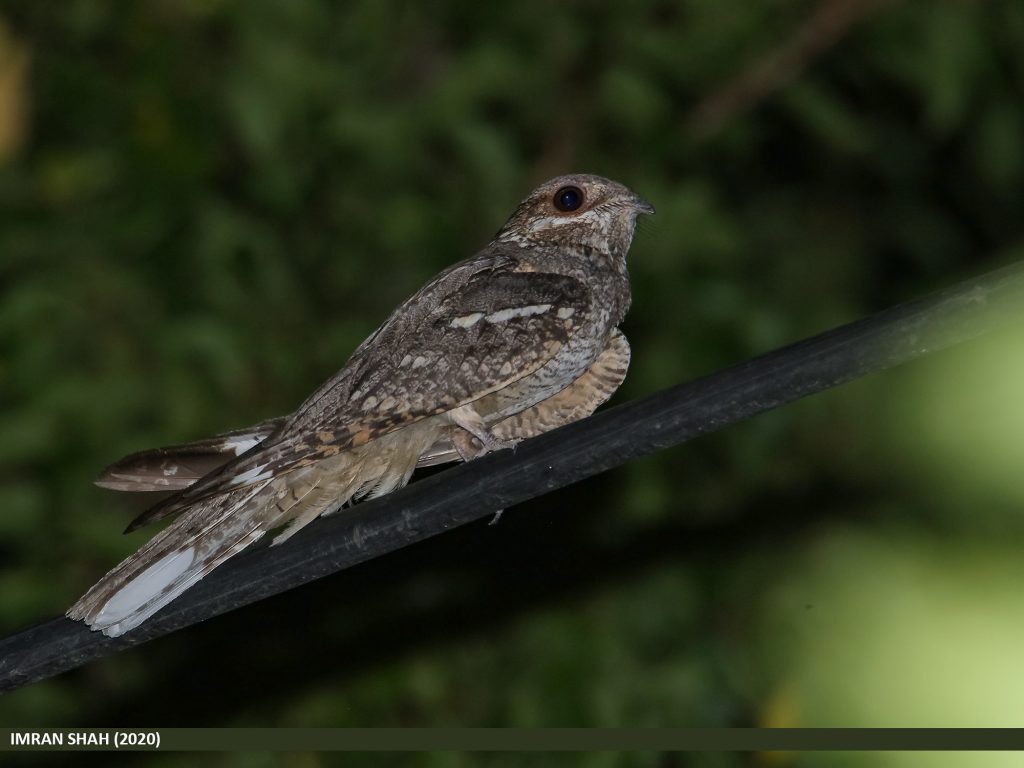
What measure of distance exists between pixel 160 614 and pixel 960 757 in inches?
64.3

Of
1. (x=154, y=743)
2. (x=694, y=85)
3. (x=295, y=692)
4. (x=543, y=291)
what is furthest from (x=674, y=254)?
(x=154, y=743)

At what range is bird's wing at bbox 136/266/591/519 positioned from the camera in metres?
3.26

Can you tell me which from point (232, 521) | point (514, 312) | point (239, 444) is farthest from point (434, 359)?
point (232, 521)

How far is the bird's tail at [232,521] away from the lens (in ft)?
9.45

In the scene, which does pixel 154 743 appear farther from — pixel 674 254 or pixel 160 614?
pixel 674 254

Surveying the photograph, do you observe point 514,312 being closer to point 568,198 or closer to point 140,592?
point 568,198

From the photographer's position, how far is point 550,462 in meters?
2.53

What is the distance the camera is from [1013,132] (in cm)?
540

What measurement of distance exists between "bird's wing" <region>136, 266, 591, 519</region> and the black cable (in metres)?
0.46

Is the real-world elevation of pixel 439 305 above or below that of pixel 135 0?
below

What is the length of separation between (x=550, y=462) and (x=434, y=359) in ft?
3.26

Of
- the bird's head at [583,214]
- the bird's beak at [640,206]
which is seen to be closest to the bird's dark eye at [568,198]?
the bird's head at [583,214]

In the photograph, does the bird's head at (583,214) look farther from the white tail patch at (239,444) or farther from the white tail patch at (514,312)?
the white tail patch at (239,444)

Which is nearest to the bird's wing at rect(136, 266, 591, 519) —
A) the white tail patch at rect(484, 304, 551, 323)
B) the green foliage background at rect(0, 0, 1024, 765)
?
the white tail patch at rect(484, 304, 551, 323)
